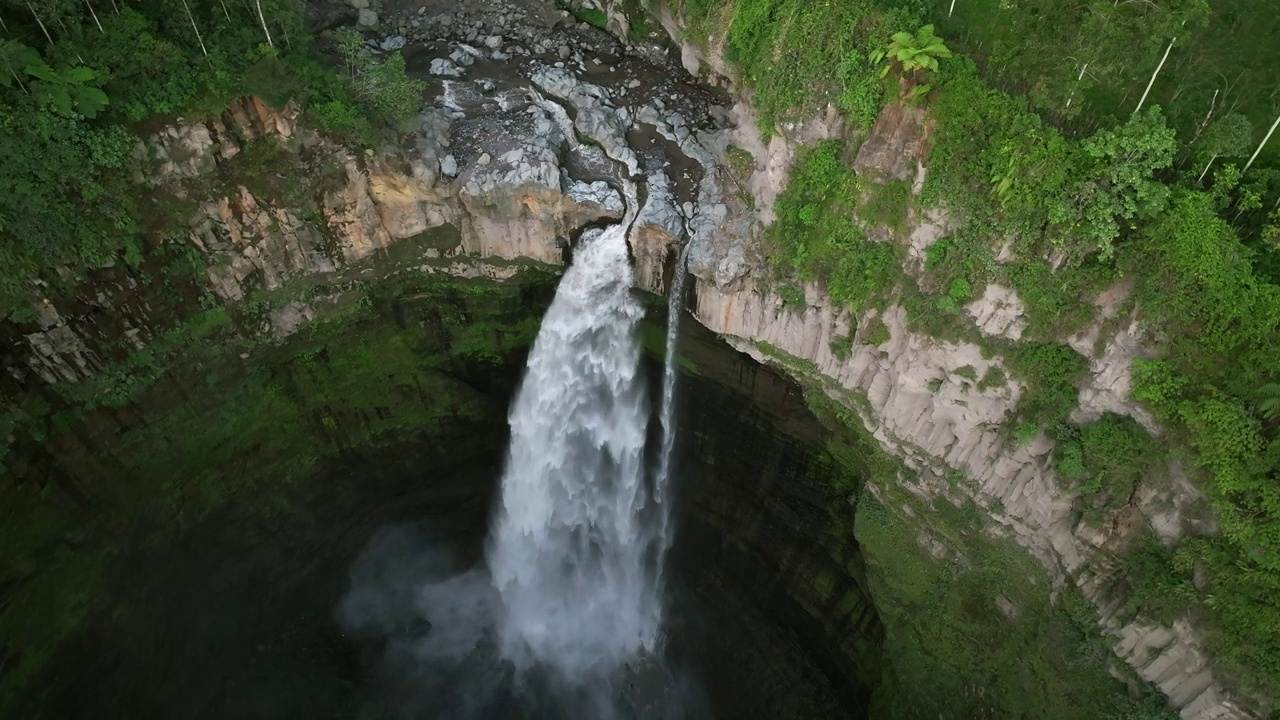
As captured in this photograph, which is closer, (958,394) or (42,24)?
(42,24)

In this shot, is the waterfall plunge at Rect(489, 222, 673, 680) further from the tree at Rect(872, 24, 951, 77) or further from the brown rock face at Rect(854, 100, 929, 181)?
the tree at Rect(872, 24, 951, 77)

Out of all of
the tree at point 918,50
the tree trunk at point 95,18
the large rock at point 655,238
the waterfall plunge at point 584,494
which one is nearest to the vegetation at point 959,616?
the large rock at point 655,238

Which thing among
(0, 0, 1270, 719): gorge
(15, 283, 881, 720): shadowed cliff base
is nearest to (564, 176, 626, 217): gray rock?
(0, 0, 1270, 719): gorge

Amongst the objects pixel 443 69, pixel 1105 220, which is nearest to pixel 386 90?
pixel 443 69

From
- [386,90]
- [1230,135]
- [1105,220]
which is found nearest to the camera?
[1230,135]

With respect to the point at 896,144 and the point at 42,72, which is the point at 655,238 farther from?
the point at 42,72

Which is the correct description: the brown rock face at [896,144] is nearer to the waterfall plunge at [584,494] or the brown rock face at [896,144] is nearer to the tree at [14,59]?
the waterfall plunge at [584,494]
